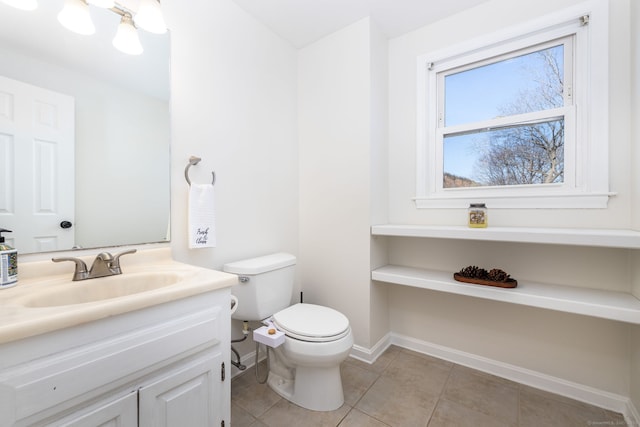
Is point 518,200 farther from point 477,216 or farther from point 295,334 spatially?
point 295,334

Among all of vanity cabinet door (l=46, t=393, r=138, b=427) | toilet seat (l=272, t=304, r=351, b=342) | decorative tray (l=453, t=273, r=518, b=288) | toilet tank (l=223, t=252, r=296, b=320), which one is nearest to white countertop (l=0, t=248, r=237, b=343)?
vanity cabinet door (l=46, t=393, r=138, b=427)

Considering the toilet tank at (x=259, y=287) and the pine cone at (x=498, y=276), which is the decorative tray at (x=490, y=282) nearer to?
the pine cone at (x=498, y=276)

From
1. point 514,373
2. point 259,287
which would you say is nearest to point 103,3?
point 259,287

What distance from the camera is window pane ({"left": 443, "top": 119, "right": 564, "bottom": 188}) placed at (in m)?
1.62

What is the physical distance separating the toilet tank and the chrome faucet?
0.54 m

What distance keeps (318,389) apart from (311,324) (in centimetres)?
34

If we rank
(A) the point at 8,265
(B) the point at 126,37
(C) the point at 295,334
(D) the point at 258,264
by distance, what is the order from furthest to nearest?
(D) the point at 258,264
(C) the point at 295,334
(B) the point at 126,37
(A) the point at 8,265

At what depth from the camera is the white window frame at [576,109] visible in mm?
1440

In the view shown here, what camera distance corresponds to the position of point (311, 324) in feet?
4.76

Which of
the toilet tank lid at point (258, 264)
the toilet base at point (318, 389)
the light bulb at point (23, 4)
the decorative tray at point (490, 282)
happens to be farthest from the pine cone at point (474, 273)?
the light bulb at point (23, 4)

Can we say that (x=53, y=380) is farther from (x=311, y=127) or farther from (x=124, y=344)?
(x=311, y=127)

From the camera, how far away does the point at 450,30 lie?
6.14 ft

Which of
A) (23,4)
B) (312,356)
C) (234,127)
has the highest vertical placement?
(23,4)

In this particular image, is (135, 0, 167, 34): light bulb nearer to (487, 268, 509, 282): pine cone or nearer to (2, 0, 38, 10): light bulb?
(2, 0, 38, 10): light bulb
